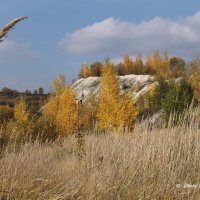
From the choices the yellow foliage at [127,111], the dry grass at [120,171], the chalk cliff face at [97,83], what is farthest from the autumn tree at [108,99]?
the chalk cliff face at [97,83]

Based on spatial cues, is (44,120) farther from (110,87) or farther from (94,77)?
(94,77)

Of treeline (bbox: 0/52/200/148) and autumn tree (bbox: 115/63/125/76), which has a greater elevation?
autumn tree (bbox: 115/63/125/76)

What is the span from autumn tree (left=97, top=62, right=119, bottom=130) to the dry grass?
13.4 m

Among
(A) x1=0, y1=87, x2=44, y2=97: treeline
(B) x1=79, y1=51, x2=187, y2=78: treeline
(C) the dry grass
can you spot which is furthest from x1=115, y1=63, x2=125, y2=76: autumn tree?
(C) the dry grass

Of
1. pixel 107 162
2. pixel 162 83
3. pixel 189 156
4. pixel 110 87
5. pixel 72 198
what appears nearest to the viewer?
pixel 72 198

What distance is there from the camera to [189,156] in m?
7.34

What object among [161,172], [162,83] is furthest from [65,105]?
[161,172]

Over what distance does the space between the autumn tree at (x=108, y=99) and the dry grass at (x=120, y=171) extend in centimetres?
1339

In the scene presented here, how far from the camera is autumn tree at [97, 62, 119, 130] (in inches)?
902

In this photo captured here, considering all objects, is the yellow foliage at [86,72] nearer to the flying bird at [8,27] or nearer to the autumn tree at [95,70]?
the autumn tree at [95,70]

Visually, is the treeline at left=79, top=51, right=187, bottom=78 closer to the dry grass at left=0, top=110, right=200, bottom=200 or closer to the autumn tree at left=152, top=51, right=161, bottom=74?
the autumn tree at left=152, top=51, right=161, bottom=74

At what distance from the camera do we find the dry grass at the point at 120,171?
5020 mm

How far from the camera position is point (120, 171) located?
19.1 feet

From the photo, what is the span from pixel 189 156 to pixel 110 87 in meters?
18.8
